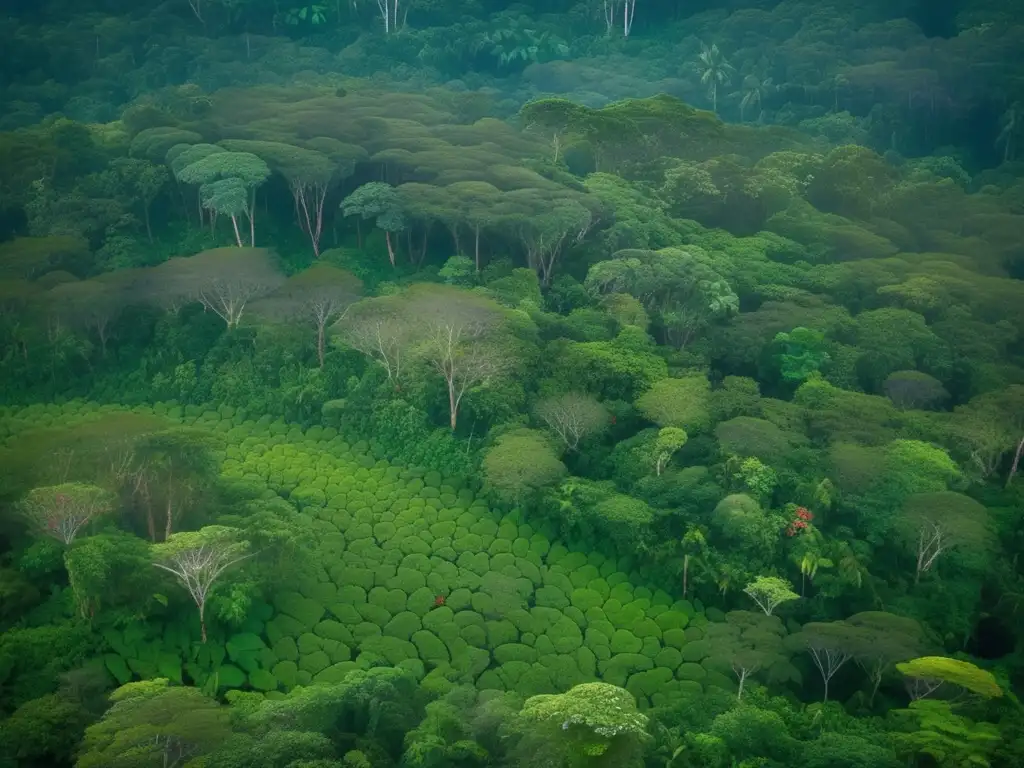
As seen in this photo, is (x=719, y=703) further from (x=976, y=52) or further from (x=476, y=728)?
(x=976, y=52)

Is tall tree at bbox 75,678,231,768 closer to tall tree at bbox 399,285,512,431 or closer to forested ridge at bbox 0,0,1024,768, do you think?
forested ridge at bbox 0,0,1024,768

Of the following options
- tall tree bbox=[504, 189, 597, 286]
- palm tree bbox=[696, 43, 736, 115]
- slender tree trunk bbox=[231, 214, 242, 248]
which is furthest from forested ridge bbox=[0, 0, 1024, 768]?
palm tree bbox=[696, 43, 736, 115]

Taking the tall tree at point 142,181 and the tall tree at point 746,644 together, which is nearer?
the tall tree at point 746,644

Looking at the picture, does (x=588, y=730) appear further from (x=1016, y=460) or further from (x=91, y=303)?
(x=91, y=303)

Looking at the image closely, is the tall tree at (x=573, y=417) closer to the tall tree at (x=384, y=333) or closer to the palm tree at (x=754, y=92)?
the tall tree at (x=384, y=333)

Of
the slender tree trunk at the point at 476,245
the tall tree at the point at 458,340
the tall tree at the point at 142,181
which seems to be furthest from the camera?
the tall tree at the point at 142,181

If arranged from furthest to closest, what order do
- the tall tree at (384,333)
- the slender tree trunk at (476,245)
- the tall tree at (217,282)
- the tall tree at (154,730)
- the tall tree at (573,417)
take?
the slender tree trunk at (476,245), the tall tree at (217,282), the tall tree at (384,333), the tall tree at (573,417), the tall tree at (154,730)

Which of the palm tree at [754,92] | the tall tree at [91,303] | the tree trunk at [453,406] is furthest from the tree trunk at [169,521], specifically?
the palm tree at [754,92]
